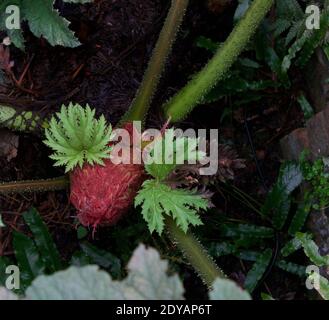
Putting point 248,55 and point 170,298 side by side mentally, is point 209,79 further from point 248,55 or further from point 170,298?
point 170,298

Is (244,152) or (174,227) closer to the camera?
(174,227)

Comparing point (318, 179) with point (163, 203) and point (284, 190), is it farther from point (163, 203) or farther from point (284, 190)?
point (163, 203)

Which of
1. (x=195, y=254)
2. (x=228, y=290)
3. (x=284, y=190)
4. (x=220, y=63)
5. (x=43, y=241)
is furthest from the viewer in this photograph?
(x=284, y=190)

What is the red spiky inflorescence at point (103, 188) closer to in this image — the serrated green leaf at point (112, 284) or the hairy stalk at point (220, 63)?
the hairy stalk at point (220, 63)

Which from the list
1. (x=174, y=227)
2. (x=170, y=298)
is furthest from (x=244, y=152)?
(x=170, y=298)

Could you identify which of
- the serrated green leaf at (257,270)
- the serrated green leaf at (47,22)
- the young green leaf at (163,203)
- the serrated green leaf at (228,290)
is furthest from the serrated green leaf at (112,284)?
the serrated green leaf at (257,270)

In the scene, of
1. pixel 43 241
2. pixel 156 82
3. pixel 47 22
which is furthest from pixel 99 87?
pixel 43 241
